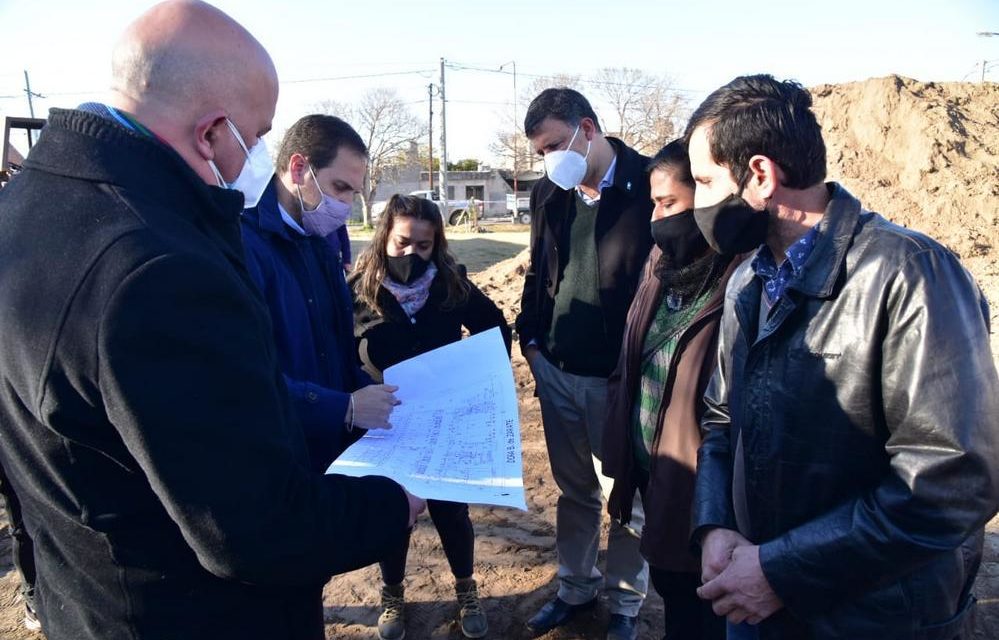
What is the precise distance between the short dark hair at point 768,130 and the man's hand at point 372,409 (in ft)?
4.05

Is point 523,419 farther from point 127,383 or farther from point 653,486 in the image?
point 127,383

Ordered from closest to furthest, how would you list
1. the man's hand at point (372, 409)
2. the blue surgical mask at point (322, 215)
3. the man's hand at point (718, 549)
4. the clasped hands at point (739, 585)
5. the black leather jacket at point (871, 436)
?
1. the black leather jacket at point (871, 436)
2. the clasped hands at point (739, 585)
3. the man's hand at point (718, 549)
4. the man's hand at point (372, 409)
5. the blue surgical mask at point (322, 215)

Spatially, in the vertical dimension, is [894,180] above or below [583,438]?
above

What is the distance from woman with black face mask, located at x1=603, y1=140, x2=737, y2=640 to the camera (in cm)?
226

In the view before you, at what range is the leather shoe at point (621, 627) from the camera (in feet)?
9.79

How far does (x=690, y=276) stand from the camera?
239cm

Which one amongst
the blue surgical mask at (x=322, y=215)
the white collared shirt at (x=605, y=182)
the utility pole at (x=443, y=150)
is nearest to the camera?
→ the blue surgical mask at (x=322, y=215)

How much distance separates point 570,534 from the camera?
10.6ft

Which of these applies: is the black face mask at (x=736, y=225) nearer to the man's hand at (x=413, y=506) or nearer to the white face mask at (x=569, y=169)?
the man's hand at (x=413, y=506)

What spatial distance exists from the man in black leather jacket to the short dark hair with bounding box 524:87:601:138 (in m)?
1.57

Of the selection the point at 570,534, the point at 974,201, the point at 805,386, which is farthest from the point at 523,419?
the point at 974,201

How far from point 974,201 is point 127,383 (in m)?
11.7

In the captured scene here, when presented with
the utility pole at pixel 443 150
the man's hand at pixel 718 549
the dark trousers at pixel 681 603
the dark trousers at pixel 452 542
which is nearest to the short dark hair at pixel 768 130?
the man's hand at pixel 718 549

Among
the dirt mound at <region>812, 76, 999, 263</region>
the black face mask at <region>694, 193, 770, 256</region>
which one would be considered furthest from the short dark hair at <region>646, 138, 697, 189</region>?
the dirt mound at <region>812, 76, 999, 263</region>
